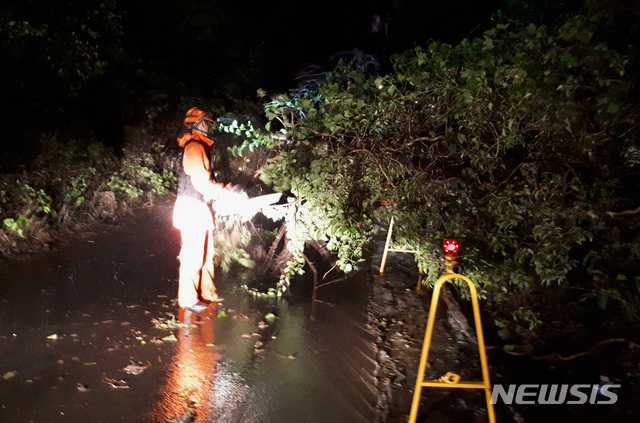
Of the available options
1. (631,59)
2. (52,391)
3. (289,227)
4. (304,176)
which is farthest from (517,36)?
(52,391)

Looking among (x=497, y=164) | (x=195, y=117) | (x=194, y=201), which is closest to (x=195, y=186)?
(x=194, y=201)

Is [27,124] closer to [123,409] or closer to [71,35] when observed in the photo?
[71,35]

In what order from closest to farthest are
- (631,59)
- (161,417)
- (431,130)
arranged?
(161,417) < (631,59) < (431,130)

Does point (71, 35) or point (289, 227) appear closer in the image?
point (289, 227)

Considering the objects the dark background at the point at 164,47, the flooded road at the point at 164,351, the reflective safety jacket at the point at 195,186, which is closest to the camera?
the flooded road at the point at 164,351

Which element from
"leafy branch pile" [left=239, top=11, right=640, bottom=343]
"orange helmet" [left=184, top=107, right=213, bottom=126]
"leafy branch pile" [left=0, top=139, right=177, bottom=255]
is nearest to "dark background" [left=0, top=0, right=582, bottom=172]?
"leafy branch pile" [left=0, top=139, right=177, bottom=255]

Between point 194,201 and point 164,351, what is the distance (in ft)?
4.99

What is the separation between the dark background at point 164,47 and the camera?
9.06m

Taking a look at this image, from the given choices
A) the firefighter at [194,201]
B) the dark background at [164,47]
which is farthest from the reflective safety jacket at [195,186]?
→ the dark background at [164,47]

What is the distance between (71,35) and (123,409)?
9884 mm

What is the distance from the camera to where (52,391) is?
357cm

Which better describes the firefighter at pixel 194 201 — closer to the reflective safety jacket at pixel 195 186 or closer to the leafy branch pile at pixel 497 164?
the reflective safety jacket at pixel 195 186

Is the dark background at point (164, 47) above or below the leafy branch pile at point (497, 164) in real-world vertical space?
above

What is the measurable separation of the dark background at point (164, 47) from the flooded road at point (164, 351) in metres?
3.76
